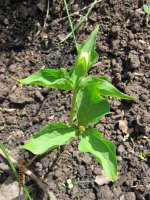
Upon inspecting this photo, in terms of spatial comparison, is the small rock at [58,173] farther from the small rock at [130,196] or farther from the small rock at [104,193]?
the small rock at [130,196]

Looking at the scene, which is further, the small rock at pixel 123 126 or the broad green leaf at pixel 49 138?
the small rock at pixel 123 126

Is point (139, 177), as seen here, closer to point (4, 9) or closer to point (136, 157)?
point (136, 157)

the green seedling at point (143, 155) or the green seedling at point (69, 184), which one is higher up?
the green seedling at point (143, 155)

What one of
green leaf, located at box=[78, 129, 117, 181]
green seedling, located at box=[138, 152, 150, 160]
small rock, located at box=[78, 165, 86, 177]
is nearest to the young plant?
green leaf, located at box=[78, 129, 117, 181]

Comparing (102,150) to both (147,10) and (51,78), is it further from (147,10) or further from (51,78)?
(147,10)

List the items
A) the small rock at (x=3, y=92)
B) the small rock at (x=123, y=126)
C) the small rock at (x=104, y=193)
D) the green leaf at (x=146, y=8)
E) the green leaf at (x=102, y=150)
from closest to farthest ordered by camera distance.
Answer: the green leaf at (x=102, y=150), the small rock at (x=104, y=193), the small rock at (x=123, y=126), the small rock at (x=3, y=92), the green leaf at (x=146, y=8)

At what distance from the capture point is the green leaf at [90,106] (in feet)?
5.38

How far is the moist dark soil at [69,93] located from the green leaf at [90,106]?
0.28 metres

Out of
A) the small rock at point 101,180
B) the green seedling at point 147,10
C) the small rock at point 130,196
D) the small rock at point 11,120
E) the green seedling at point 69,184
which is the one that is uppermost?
the green seedling at point 147,10

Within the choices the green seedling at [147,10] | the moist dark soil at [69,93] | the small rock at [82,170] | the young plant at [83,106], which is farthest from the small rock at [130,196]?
the green seedling at [147,10]

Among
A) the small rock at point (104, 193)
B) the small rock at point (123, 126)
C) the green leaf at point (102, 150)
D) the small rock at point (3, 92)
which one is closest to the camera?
the green leaf at point (102, 150)

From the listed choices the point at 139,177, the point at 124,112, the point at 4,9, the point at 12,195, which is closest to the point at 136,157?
the point at 139,177

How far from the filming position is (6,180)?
189 centimetres

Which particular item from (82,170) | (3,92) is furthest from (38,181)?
(3,92)
